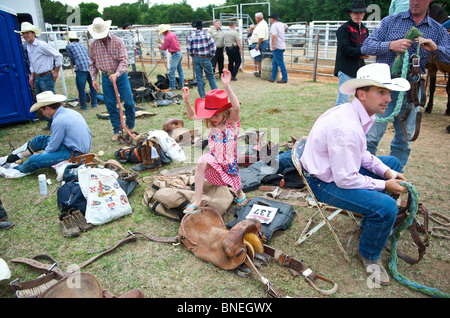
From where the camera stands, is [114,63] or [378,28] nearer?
[378,28]

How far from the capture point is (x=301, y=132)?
627 centimetres

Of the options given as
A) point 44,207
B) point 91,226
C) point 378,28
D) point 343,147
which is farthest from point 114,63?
point 343,147

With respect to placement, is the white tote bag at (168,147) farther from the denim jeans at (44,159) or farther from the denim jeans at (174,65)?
the denim jeans at (174,65)

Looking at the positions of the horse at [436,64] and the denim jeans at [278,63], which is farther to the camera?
the denim jeans at [278,63]

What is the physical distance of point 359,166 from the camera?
2607 millimetres

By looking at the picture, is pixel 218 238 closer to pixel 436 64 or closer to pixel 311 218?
pixel 311 218

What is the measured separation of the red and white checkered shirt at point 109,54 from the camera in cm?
573

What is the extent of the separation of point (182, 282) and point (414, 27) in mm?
3587

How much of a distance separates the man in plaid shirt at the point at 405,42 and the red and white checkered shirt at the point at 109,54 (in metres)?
4.10

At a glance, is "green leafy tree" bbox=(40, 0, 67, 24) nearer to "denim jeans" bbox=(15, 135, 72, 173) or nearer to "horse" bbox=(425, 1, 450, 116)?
"denim jeans" bbox=(15, 135, 72, 173)

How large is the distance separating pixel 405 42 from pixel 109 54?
4727mm

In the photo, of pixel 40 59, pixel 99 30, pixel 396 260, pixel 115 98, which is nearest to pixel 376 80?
pixel 396 260

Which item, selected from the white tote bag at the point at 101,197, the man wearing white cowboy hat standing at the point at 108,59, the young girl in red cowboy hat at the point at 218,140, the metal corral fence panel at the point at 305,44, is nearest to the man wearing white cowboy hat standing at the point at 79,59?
the metal corral fence panel at the point at 305,44
